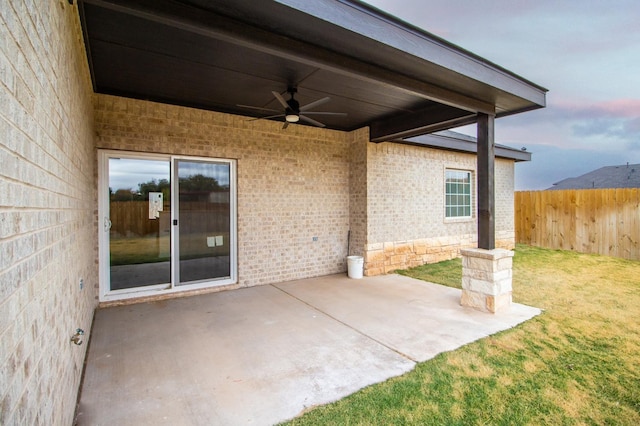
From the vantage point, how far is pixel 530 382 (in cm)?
268

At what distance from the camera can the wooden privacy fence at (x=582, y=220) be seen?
816cm

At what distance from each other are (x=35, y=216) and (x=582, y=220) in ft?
38.9

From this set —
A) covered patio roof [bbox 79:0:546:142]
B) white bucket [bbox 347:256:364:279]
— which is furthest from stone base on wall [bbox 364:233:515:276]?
covered patio roof [bbox 79:0:546:142]

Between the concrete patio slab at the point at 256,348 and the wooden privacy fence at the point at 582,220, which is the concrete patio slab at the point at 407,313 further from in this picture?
the wooden privacy fence at the point at 582,220

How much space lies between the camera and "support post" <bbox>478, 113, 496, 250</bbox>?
182 inches

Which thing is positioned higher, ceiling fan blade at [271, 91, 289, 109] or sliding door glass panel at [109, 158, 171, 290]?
ceiling fan blade at [271, 91, 289, 109]

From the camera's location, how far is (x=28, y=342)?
1.12m

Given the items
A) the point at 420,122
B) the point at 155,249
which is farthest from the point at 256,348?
the point at 420,122

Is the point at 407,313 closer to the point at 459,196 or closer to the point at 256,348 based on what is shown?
A: the point at 256,348

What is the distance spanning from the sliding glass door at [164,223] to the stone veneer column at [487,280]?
157 inches

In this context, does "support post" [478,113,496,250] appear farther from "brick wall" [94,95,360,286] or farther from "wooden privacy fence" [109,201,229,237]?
"wooden privacy fence" [109,201,229,237]

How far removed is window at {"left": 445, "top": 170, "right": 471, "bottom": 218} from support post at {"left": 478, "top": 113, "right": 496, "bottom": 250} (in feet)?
13.1

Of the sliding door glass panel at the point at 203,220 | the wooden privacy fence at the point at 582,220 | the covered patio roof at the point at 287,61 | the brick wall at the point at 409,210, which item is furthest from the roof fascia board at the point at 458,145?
the sliding door glass panel at the point at 203,220

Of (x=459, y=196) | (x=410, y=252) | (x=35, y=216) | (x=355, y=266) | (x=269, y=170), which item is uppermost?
(x=269, y=170)
